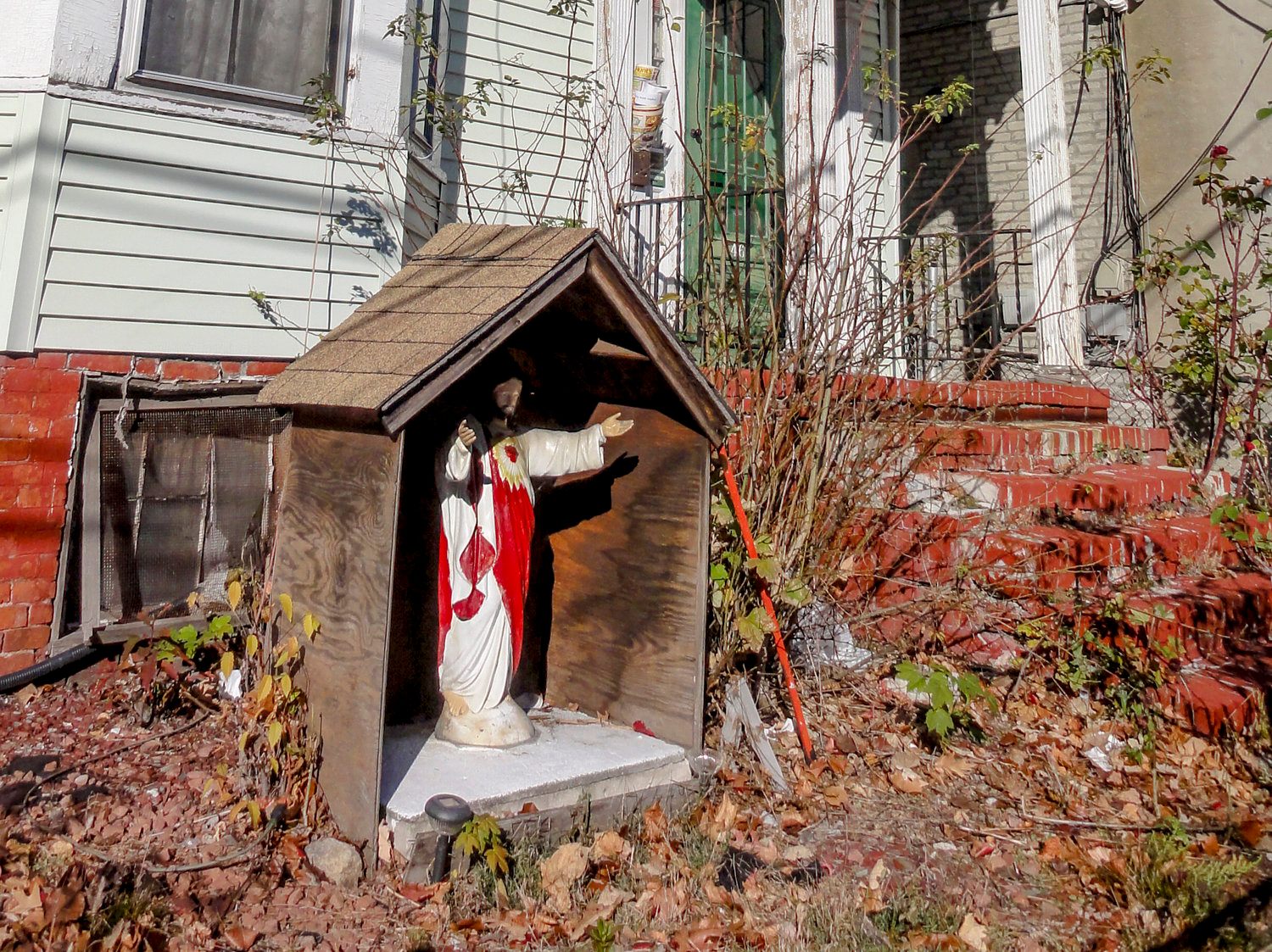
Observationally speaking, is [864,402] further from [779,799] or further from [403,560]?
[403,560]

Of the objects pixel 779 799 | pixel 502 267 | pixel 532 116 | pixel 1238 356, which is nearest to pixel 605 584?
pixel 779 799

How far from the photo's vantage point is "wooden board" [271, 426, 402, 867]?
298 cm

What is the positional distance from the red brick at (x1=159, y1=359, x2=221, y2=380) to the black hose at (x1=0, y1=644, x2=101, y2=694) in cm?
135

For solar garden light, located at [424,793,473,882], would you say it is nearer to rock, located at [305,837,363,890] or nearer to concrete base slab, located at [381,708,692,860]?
concrete base slab, located at [381,708,692,860]

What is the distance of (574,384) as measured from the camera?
13.8 feet

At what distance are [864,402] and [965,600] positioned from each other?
3.39ft

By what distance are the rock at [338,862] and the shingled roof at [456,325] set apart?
130cm

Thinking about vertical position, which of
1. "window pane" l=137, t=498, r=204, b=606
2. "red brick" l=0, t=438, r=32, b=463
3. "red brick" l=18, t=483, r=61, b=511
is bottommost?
"window pane" l=137, t=498, r=204, b=606

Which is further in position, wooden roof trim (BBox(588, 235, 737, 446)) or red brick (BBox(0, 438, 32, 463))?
red brick (BBox(0, 438, 32, 463))

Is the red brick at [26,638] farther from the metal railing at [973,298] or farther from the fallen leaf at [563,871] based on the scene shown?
the metal railing at [973,298]

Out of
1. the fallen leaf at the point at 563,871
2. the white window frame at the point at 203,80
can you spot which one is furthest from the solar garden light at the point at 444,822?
the white window frame at the point at 203,80

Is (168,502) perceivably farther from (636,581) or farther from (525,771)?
(525,771)

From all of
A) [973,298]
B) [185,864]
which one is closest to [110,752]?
[185,864]

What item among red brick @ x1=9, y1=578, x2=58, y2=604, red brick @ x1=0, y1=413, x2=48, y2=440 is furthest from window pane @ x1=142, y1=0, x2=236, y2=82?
red brick @ x1=9, y1=578, x2=58, y2=604
